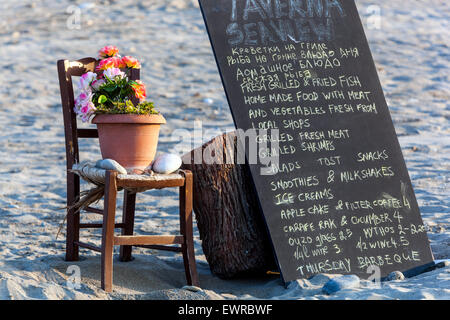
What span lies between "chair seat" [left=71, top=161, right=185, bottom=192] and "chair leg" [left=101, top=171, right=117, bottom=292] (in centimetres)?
5

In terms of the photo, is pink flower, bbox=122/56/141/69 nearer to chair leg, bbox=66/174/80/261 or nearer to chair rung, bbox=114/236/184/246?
chair leg, bbox=66/174/80/261

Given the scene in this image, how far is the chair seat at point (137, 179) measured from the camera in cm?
357

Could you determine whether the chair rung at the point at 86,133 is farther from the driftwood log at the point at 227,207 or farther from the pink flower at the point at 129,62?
the driftwood log at the point at 227,207

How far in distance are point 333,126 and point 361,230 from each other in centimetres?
71

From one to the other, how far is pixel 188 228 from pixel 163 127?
4.64 meters

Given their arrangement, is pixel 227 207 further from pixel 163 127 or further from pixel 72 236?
pixel 163 127

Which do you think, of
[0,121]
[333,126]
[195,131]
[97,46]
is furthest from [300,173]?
[97,46]

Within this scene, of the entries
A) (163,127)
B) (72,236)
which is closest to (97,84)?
(72,236)

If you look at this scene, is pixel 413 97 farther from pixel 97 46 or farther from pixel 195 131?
pixel 97 46

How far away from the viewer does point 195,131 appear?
8289mm

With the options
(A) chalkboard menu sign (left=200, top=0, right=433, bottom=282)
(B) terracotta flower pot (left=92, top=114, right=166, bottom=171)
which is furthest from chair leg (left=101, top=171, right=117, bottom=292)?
(A) chalkboard menu sign (left=200, top=0, right=433, bottom=282)

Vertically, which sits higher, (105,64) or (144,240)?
(105,64)

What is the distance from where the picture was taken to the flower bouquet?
374 centimetres

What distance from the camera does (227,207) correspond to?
4035 millimetres
